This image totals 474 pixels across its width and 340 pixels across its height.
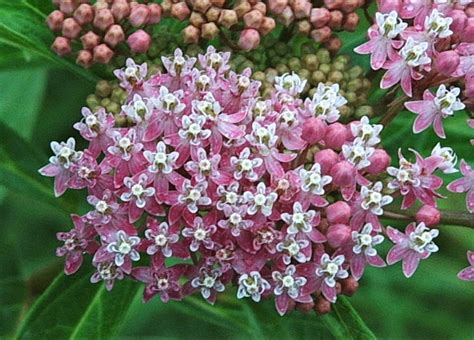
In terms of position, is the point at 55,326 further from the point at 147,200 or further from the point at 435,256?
the point at 435,256

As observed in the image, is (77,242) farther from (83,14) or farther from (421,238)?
(421,238)

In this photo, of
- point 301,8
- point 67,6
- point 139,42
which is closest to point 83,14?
point 67,6

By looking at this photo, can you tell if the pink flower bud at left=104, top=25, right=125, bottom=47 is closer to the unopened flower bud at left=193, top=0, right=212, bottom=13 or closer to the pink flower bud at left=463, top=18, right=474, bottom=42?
the unopened flower bud at left=193, top=0, right=212, bottom=13

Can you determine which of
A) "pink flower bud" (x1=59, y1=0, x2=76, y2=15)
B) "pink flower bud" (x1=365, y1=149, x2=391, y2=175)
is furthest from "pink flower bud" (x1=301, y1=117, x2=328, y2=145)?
"pink flower bud" (x1=59, y1=0, x2=76, y2=15)

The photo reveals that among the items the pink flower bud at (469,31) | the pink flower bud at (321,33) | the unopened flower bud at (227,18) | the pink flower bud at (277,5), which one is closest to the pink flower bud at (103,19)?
the unopened flower bud at (227,18)

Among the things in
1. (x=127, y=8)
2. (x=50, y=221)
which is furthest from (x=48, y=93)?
(x=127, y=8)

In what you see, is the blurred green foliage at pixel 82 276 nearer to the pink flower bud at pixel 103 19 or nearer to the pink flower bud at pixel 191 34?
the pink flower bud at pixel 103 19
